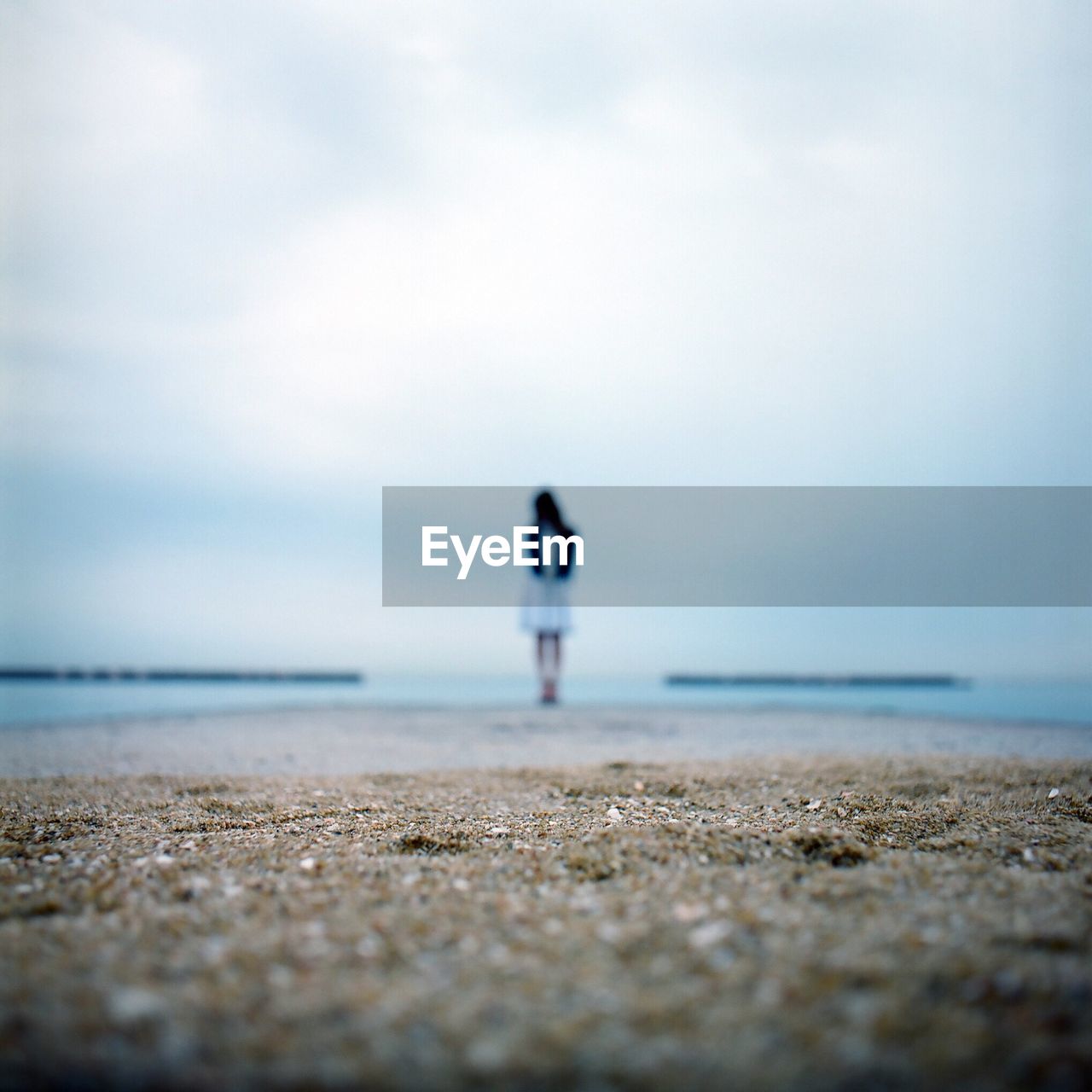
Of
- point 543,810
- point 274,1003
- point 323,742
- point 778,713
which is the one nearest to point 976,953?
point 274,1003

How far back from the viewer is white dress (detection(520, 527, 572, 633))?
11023 mm

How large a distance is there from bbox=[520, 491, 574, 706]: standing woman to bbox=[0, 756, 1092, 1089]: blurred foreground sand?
728cm

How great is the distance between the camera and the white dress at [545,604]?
11.0 metres

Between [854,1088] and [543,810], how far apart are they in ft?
8.91

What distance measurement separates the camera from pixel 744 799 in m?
4.35

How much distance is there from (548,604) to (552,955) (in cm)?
911

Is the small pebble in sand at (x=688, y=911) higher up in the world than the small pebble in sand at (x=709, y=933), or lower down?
lower down

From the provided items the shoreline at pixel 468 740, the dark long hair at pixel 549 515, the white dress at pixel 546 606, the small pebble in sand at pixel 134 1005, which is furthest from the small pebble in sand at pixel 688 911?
the dark long hair at pixel 549 515

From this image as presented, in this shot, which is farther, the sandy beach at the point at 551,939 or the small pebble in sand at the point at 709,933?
the small pebble in sand at the point at 709,933

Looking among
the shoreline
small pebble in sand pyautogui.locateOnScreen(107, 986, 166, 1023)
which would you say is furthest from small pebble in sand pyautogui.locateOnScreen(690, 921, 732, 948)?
the shoreline

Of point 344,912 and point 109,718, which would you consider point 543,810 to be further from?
point 109,718

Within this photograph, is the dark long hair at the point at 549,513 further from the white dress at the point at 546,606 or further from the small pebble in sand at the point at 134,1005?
the small pebble in sand at the point at 134,1005

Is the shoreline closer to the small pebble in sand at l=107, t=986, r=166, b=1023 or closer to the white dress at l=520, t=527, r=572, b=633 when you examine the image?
the white dress at l=520, t=527, r=572, b=633

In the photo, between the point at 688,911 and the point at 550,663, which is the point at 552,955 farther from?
the point at 550,663
